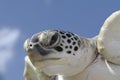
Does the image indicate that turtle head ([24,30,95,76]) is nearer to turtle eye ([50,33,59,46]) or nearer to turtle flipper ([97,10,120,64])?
turtle eye ([50,33,59,46])

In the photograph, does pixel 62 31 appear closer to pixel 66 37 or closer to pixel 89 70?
pixel 66 37

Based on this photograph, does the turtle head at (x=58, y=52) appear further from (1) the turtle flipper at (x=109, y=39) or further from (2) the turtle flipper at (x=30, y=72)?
(2) the turtle flipper at (x=30, y=72)

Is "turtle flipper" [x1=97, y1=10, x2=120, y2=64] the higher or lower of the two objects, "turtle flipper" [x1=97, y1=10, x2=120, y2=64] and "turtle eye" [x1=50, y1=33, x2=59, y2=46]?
the lower

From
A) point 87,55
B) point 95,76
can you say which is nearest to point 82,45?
point 87,55

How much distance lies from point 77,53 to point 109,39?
356mm

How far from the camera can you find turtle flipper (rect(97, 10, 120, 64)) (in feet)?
10.9

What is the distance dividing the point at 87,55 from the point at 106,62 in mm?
230

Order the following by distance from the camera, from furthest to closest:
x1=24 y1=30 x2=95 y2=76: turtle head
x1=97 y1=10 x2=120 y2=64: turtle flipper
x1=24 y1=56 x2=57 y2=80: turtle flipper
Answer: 1. x1=24 y1=56 x2=57 y2=80: turtle flipper
2. x1=97 y1=10 x2=120 y2=64: turtle flipper
3. x1=24 y1=30 x2=95 y2=76: turtle head

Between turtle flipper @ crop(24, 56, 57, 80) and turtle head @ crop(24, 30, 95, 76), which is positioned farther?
turtle flipper @ crop(24, 56, 57, 80)

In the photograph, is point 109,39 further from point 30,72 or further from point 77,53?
point 30,72

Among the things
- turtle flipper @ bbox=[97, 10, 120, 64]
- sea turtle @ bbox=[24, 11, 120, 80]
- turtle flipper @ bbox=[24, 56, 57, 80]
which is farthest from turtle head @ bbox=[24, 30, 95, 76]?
turtle flipper @ bbox=[24, 56, 57, 80]

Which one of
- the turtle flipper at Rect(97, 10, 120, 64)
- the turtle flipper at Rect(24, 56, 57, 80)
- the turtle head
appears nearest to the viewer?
the turtle head

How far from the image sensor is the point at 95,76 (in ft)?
10.9

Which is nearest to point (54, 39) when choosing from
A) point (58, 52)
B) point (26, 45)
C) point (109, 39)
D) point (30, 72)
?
point (58, 52)
